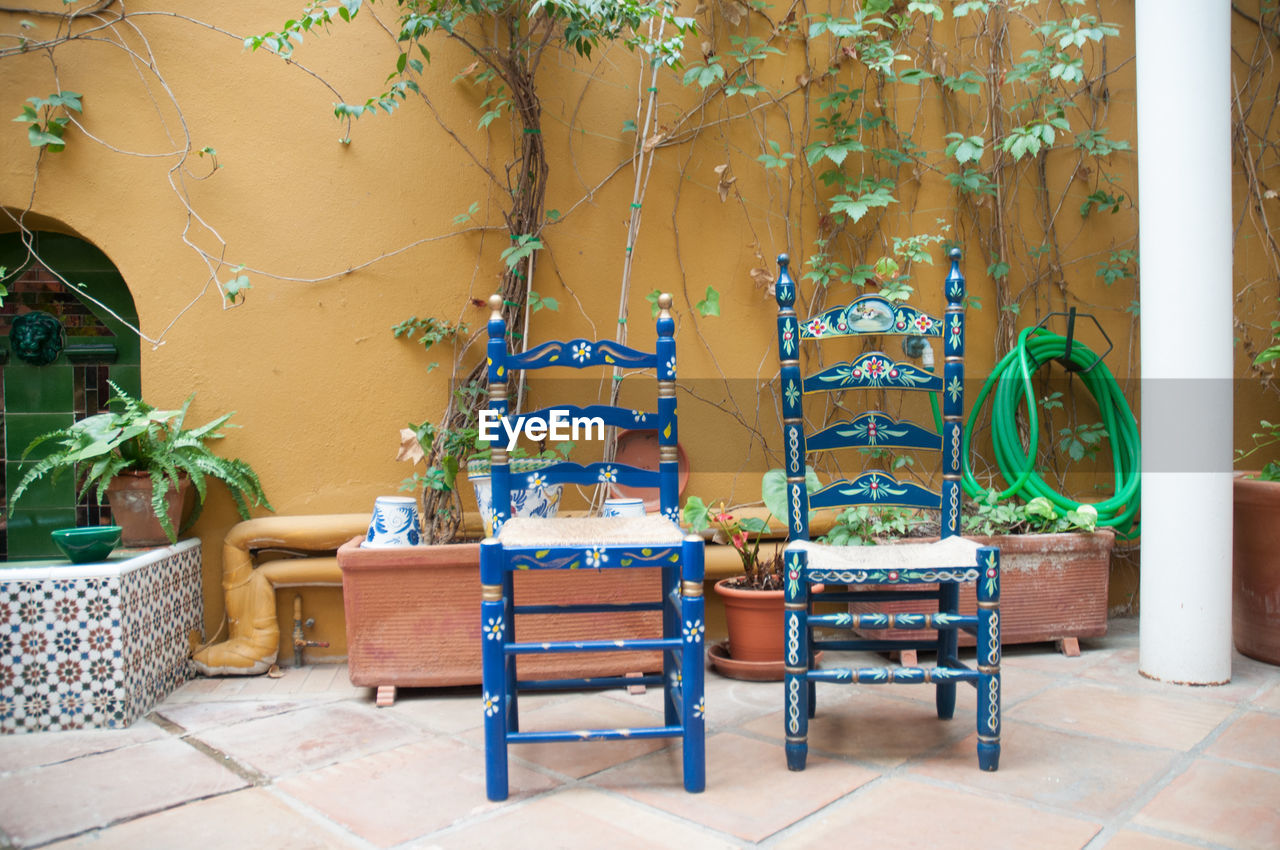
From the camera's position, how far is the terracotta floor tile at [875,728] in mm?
2119

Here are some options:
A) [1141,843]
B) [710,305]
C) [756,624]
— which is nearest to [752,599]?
[756,624]

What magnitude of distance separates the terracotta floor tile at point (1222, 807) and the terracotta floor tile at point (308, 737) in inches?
69.2

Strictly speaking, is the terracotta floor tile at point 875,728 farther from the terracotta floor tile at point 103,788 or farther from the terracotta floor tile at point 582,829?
the terracotta floor tile at point 103,788

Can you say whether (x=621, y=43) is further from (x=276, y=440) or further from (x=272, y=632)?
(x=272, y=632)

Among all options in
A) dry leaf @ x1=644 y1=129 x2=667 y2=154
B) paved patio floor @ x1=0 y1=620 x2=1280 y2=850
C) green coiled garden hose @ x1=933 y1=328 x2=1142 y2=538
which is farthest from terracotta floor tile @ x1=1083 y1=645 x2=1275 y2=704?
dry leaf @ x1=644 y1=129 x2=667 y2=154

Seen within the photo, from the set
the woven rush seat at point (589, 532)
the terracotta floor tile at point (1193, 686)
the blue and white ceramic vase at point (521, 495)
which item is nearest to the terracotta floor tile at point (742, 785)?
the woven rush seat at point (589, 532)

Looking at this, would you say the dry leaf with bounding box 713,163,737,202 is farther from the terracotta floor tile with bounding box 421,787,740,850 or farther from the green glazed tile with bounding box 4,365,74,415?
the green glazed tile with bounding box 4,365,74,415

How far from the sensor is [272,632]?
2840mm

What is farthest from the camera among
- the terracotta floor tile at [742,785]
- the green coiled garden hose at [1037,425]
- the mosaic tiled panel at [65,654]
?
the green coiled garden hose at [1037,425]

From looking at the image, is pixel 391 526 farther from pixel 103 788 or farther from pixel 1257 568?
pixel 1257 568

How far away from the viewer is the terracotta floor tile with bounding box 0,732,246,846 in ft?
5.83

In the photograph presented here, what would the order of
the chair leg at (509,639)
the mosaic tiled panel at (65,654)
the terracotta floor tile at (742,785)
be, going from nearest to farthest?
the terracotta floor tile at (742,785) < the chair leg at (509,639) < the mosaic tiled panel at (65,654)

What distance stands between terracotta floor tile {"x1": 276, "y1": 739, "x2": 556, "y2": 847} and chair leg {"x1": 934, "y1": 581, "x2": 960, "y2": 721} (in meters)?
1.08

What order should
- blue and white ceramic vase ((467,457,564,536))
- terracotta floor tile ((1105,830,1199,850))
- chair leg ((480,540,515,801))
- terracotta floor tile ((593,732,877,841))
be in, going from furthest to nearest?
1. blue and white ceramic vase ((467,457,564,536))
2. chair leg ((480,540,515,801))
3. terracotta floor tile ((593,732,877,841))
4. terracotta floor tile ((1105,830,1199,850))
